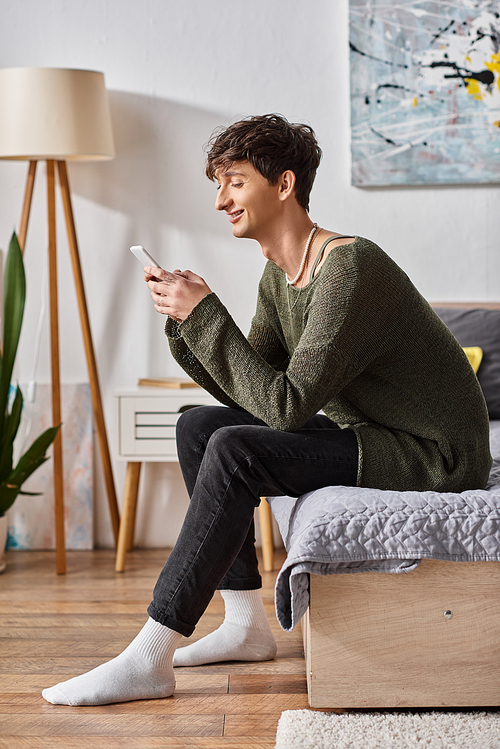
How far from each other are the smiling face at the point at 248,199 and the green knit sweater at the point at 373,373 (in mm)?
164

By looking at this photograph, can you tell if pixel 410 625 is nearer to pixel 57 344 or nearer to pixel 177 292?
pixel 177 292

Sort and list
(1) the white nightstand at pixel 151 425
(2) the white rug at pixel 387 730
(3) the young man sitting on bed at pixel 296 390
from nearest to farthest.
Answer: (2) the white rug at pixel 387 730 → (3) the young man sitting on bed at pixel 296 390 → (1) the white nightstand at pixel 151 425

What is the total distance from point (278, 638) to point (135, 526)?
3.31ft

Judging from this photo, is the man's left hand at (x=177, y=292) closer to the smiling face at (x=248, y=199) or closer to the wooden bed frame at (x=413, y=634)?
the smiling face at (x=248, y=199)

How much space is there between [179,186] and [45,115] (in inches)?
19.8

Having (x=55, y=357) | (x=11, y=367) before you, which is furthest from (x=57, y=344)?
(x=11, y=367)

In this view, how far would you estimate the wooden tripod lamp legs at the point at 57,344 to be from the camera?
7.68ft

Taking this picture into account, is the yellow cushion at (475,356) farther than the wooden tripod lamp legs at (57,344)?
No

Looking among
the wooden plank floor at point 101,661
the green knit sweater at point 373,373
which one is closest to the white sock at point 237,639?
the wooden plank floor at point 101,661

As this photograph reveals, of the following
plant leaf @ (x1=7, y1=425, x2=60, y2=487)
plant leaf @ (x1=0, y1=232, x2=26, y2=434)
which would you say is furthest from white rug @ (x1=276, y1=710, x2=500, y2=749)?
plant leaf @ (x1=0, y1=232, x2=26, y2=434)

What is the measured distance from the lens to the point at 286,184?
57.6 inches

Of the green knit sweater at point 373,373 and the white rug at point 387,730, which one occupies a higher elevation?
the green knit sweater at point 373,373

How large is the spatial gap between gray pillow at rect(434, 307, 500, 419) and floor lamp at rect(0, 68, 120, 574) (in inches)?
47.3

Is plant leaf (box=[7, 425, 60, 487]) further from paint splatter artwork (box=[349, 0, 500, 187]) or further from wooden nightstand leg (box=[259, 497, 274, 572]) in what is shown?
paint splatter artwork (box=[349, 0, 500, 187])
